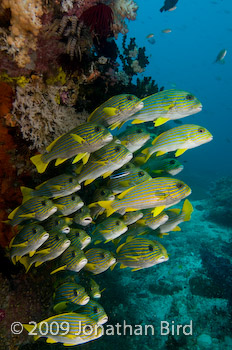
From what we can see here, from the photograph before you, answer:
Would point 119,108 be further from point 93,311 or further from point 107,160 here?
point 93,311

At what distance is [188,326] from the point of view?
6.93 meters

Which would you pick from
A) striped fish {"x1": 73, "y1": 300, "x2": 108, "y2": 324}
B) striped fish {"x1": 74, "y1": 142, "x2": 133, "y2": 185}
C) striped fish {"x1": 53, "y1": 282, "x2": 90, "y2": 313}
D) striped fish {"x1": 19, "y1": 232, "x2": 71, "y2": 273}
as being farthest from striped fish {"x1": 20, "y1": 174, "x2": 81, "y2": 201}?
striped fish {"x1": 73, "y1": 300, "x2": 108, "y2": 324}

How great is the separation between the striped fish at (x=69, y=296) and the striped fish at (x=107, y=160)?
175 centimetres

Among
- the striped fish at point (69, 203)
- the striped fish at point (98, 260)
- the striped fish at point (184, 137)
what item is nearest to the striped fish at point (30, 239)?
the striped fish at point (69, 203)

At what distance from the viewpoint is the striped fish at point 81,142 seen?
299cm

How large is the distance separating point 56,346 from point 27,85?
18.3 ft

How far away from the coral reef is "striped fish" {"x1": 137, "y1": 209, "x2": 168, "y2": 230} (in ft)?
39.4

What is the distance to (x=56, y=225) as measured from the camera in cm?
377

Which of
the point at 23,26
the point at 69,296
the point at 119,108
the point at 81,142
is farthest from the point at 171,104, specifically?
the point at 69,296

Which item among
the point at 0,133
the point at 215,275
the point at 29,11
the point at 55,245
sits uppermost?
the point at 29,11

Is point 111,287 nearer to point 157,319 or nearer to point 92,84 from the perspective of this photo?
point 157,319

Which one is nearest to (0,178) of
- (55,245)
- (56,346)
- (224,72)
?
(55,245)

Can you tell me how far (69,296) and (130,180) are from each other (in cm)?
207

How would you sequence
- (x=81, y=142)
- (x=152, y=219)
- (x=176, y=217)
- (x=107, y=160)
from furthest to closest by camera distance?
1. (x=176, y=217)
2. (x=152, y=219)
3. (x=107, y=160)
4. (x=81, y=142)
